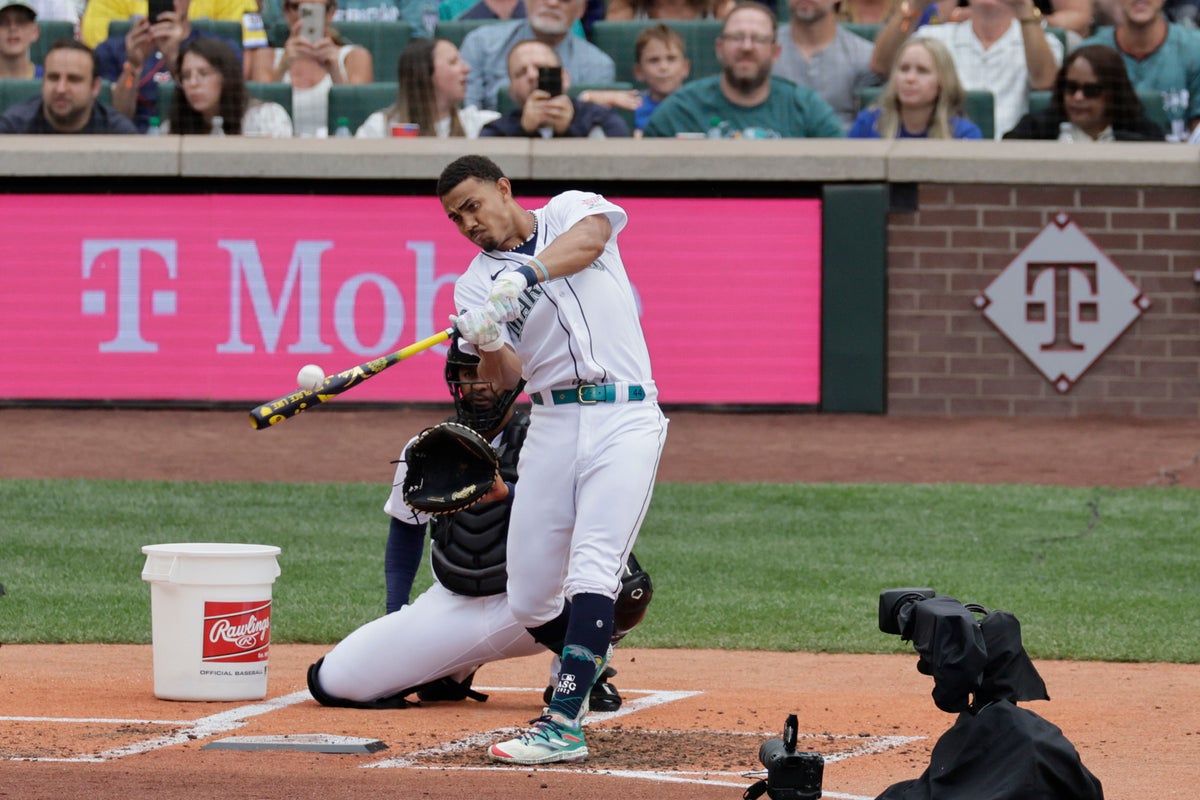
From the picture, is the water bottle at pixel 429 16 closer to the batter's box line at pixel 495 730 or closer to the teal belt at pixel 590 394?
the batter's box line at pixel 495 730

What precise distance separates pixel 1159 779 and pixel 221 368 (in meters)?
9.04

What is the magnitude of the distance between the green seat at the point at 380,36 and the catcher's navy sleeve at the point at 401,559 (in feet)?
25.9

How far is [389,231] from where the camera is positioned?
1283 cm

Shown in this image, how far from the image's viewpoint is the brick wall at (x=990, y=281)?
41.4 feet

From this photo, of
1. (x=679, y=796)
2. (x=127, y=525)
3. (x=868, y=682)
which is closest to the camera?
(x=679, y=796)

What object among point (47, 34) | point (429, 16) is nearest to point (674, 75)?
point (429, 16)

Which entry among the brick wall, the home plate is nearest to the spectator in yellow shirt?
the brick wall

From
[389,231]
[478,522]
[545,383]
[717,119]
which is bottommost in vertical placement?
[478,522]

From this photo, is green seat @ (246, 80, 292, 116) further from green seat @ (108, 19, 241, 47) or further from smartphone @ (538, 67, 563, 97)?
smartphone @ (538, 67, 563, 97)

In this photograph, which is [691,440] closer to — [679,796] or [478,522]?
[478,522]

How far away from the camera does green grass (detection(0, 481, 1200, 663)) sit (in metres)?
7.75

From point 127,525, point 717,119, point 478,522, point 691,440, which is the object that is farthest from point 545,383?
point 717,119

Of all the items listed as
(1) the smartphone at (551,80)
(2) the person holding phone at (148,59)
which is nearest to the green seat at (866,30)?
(1) the smartphone at (551,80)

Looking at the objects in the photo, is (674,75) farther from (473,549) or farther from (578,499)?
(578,499)
